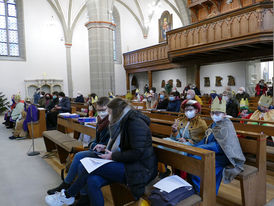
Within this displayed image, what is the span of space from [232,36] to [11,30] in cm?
1470

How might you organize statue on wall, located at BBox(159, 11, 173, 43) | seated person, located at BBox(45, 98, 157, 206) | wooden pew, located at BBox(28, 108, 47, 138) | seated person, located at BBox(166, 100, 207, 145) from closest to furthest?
seated person, located at BBox(45, 98, 157, 206) → seated person, located at BBox(166, 100, 207, 145) → wooden pew, located at BBox(28, 108, 47, 138) → statue on wall, located at BBox(159, 11, 173, 43)

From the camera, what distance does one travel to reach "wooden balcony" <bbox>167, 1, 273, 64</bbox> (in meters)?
8.52

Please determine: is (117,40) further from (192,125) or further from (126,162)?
(126,162)

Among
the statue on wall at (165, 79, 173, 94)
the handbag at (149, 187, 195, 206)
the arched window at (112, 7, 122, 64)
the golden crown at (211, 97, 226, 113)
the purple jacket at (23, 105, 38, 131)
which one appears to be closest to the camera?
the handbag at (149, 187, 195, 206)

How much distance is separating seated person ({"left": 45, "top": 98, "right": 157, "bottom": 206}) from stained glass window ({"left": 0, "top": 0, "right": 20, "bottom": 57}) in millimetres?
16640

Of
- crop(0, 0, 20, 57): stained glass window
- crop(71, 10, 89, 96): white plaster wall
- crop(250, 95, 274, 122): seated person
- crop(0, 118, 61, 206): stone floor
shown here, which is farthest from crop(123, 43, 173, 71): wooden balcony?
crop(0, 118, 61, 206): stone floor

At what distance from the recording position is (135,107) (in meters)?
6.97

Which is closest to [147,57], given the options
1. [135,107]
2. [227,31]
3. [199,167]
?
[227,31]

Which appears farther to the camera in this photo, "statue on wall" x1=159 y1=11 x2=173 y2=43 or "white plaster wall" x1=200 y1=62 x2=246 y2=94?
"statue on wall" x1=159 y1=11 x2=173 y2=43

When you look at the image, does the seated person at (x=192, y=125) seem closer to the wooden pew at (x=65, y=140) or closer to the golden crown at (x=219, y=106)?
the golden crown at (x=219, y=106)

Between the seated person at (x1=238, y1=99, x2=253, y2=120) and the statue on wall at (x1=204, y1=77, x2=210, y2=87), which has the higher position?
the statue on wall at (x1=204, y1=77, x2=210, y2=87)

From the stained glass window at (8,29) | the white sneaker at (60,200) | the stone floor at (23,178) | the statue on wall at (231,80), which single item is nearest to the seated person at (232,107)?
the stone floor at (23,178)

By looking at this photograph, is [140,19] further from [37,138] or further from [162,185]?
[162,185]

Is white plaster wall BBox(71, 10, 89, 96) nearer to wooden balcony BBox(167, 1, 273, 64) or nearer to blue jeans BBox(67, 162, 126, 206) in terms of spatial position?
wooden balcony BBox(167, 1, 273, 64)
